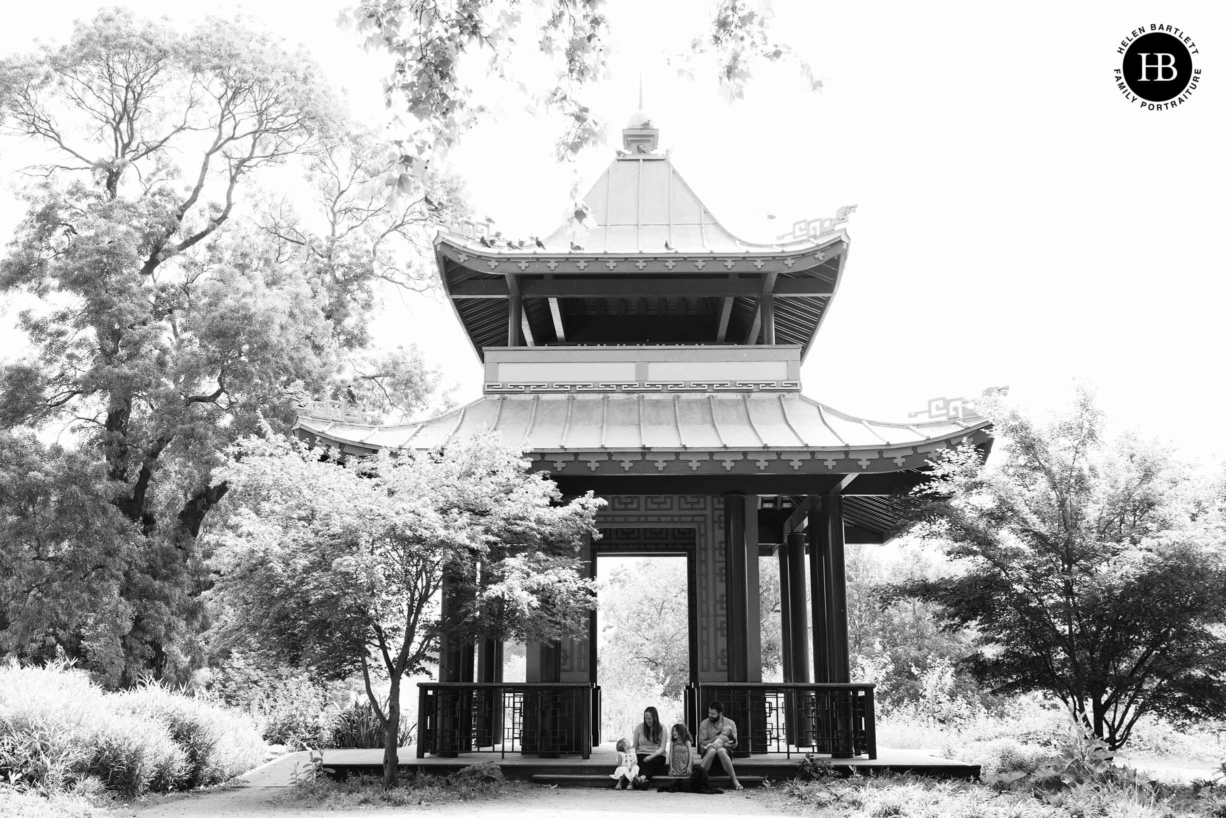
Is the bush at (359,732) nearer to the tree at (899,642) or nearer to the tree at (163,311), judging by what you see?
the tree at (163,311)

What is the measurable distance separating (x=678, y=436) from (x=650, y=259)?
8.91ft

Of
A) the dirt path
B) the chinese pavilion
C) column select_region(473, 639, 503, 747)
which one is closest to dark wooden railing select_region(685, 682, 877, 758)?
the chinese pavilion

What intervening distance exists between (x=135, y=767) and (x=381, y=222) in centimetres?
1973

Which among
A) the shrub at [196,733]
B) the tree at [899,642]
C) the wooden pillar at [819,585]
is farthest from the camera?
the tree at [899,642]

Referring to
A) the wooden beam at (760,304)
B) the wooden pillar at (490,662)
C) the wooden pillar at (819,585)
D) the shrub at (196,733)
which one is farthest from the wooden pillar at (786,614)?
the shrub at (196,733)

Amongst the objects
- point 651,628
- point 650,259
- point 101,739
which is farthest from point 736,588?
point 651,628

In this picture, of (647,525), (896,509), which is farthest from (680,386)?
(896,509)

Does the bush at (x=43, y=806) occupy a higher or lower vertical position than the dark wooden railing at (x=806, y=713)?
lower

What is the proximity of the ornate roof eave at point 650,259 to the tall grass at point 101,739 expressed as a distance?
22.4 feet

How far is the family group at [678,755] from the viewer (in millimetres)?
12125

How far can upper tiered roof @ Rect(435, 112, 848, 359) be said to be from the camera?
15.1 metres

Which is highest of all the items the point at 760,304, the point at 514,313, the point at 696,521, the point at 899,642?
the point at 760,304

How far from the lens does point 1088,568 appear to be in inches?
462

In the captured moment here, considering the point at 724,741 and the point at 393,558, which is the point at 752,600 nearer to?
the point at 724,741
